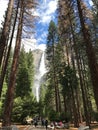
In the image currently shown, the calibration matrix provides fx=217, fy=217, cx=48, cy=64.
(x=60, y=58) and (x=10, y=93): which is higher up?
(x=60, y=58)

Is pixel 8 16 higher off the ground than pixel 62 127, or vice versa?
pixel 8 16

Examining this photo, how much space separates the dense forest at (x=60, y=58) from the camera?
13500 millimetres

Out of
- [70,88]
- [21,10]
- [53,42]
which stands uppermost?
[53,42]

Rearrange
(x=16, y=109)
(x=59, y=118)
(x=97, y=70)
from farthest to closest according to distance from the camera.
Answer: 1. (x=16, y=109)
2. (x=59, y=118)
3. (x=97, y=70)

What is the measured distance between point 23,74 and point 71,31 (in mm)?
20456

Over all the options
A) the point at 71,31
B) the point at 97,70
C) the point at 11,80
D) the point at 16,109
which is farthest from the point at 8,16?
the point at 16,109

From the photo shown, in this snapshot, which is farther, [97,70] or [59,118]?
[59,118]

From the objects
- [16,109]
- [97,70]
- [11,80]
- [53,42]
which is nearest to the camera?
[97,70]

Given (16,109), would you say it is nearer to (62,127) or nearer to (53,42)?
(62,127)

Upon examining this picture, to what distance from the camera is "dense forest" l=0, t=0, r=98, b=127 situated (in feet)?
44.3

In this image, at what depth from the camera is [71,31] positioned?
1000 inches

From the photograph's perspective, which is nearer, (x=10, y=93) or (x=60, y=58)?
(x=10, y=93)

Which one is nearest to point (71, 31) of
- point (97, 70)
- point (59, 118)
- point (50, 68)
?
point (59, 118)

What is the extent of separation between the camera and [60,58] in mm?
41125
